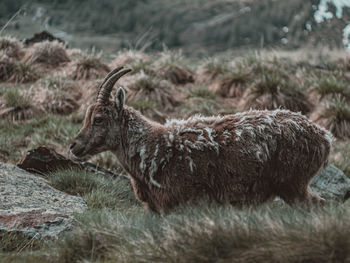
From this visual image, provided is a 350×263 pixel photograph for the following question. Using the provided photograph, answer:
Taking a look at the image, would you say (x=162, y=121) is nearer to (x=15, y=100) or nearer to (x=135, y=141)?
(x=15, y=100)

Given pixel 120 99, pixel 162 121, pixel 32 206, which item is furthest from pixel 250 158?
pixel 162 121

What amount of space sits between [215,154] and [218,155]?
1.3 inches

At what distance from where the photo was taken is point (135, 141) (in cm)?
525

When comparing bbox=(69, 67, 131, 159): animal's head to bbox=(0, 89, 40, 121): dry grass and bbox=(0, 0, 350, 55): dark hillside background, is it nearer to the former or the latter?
bbox=(0, 89, 40, 121): dry grass

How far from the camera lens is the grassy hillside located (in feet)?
11.7

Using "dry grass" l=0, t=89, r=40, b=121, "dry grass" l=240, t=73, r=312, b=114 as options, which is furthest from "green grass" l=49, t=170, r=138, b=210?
"dry grass" l=240, t=73, r=312, b=114

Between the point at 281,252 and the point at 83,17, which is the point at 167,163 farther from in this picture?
the point at 83,17

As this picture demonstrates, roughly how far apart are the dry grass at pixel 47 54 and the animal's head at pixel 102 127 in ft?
33.1

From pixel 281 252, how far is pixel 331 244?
13.9 inches

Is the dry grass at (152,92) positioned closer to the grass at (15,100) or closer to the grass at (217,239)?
the grass at (15,100)

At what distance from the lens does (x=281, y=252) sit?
11.0 feet

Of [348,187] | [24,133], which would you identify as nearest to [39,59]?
[24,133]

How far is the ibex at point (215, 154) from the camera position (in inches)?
193

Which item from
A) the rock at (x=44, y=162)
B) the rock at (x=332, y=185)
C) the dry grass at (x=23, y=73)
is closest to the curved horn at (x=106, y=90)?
the rock at (x=44, y=162)
